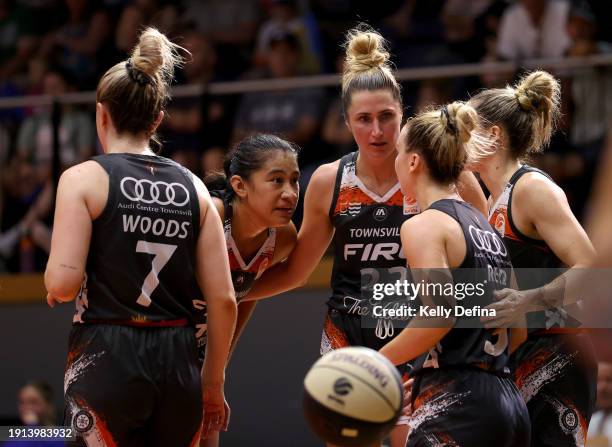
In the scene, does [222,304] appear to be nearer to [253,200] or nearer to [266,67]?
[253,200]

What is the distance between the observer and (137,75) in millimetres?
3775

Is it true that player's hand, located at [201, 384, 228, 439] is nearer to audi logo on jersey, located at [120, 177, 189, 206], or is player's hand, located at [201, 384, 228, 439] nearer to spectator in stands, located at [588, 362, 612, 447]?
audi logo on jersey, located at [120, 177, 189, 206]

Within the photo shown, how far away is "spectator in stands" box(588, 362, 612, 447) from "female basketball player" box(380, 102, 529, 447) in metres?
2.14

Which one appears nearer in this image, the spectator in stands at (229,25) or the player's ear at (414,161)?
the player's ear at (414,161)

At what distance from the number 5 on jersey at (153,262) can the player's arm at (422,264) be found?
0.85m

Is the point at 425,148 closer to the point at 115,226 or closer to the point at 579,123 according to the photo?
the point at 115,226

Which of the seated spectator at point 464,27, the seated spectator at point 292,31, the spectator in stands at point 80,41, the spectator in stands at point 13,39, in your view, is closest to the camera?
the seated spectator at point 464,27

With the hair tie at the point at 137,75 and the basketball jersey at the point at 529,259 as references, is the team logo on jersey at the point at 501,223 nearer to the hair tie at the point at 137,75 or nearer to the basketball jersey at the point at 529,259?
the basketball jersey at the point at 529,259

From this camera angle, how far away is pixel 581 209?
6.99 m

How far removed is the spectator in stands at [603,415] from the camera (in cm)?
555

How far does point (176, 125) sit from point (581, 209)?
3128 millimetres

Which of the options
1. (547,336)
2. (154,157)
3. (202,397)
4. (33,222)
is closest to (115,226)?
(154,157)

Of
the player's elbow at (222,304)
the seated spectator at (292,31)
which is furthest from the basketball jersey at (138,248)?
the seated spectator at (292,31)

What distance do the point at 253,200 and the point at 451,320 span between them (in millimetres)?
1346
